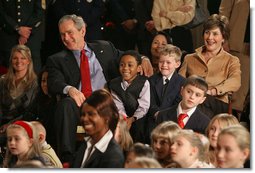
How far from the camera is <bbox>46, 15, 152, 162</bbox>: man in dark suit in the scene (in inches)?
195

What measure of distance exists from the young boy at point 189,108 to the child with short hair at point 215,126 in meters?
0.07

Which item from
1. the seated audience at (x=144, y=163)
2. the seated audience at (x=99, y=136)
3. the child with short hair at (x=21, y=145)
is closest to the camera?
the seated audience at (x=144, y=163)

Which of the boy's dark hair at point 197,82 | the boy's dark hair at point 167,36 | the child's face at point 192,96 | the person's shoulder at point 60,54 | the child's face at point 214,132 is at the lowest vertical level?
the child's face at point 214,132

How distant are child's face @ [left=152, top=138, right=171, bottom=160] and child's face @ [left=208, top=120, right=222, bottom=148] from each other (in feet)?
0.77

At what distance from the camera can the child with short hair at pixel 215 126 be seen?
4824 mm

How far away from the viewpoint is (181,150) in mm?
4734

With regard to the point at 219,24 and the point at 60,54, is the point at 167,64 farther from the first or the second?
the point at 60,54

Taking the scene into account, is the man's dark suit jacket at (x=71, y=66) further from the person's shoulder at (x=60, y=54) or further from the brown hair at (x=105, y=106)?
the brown hair at (x=105, y=106)

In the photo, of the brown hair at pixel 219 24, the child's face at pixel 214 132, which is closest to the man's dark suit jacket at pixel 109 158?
the child's face at pixel 214 132

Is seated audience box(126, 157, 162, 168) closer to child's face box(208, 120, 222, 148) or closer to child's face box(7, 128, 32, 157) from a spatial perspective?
child's face box(208, 120, 222, 148)

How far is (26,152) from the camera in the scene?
488 centimetres

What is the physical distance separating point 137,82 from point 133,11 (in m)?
0.40

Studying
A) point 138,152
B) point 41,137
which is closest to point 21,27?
point 41,137

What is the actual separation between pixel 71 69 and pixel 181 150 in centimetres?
79
